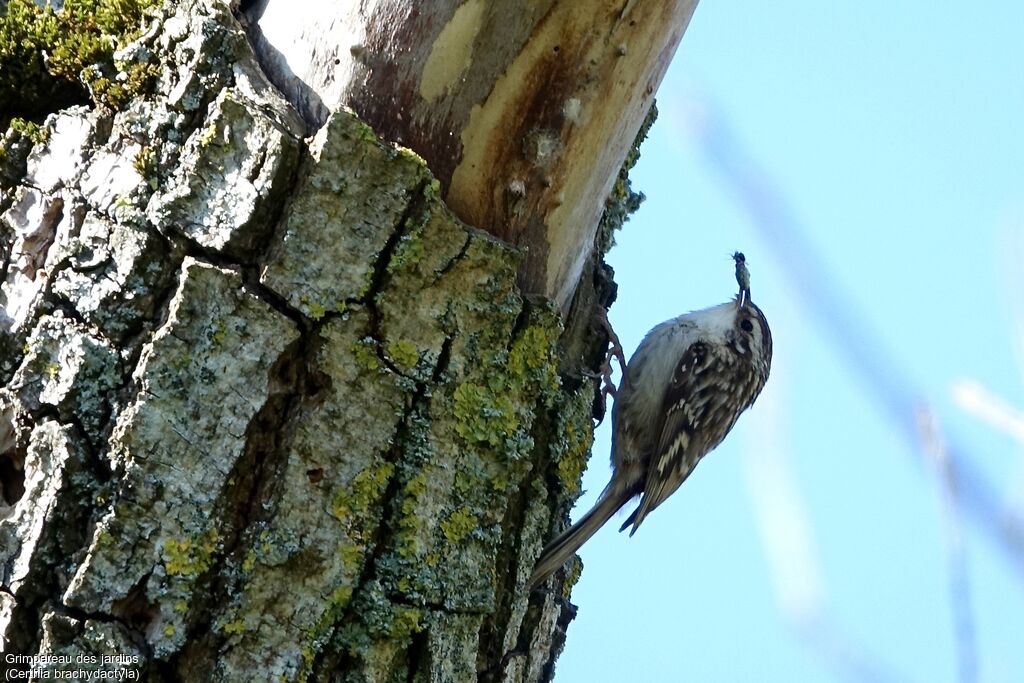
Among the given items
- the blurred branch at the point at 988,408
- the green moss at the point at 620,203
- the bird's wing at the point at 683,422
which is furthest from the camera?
the bird's wing at the point at 683,422

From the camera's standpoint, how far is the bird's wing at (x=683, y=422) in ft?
10.9

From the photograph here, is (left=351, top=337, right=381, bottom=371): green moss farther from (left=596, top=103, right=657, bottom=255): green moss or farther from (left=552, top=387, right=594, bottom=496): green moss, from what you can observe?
(left=596, top=103, right=657, bottom=255): green moss

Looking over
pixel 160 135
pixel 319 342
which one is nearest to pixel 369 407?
pixel 319 342

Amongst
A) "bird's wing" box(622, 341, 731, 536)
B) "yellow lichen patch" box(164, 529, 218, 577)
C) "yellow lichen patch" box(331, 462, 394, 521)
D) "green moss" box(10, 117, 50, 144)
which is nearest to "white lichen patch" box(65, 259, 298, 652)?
"yellow lichen patch" box(164, 529, 218, 577)

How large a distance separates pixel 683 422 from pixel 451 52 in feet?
6.44

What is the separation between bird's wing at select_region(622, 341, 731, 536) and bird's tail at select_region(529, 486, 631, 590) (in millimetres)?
201

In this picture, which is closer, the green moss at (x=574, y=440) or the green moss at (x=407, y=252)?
the green moss at (x=407, y=252)

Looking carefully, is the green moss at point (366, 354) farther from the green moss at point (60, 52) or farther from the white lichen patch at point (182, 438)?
the green moss at point (60, 52)

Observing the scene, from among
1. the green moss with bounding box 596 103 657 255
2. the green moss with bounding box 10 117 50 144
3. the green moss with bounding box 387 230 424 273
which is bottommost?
the green moss with bounding box 10 117 50 144

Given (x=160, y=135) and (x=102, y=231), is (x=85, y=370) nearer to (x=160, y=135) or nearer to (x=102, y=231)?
(x=102, y=231)

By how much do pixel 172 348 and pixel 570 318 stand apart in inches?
32.9

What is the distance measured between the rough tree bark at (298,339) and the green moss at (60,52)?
0.15ft

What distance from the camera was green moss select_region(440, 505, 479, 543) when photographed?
1.65m

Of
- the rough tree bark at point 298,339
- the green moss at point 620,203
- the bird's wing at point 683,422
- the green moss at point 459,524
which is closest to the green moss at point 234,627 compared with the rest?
the rough tree bark at point 298,339
